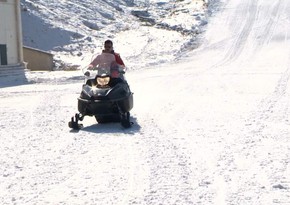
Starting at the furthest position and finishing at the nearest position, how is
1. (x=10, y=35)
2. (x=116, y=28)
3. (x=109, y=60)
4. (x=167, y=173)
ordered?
(x=116, y=28), (x=10, y=35), (x=109, y=60), (x=167, y=173)

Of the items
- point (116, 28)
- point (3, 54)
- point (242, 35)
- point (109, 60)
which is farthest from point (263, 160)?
point (116, 28)

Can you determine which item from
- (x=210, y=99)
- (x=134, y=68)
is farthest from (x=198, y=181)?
(x=134, y=68)

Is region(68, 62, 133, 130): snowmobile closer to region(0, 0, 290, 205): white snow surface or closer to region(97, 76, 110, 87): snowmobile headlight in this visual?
region(97, 76, 110, 87): snowmobile headlight

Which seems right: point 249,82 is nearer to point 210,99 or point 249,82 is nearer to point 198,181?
point 210,99

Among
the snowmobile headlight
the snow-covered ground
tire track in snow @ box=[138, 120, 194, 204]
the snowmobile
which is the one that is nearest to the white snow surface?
tire track in snow @ box=[138, 120, 194, 204]

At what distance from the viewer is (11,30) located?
2184 centimetres

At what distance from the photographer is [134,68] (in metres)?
22.9

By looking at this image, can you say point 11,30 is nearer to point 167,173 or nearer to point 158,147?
point 158,147

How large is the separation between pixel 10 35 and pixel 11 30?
0.79ft

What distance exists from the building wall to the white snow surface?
19.1ft

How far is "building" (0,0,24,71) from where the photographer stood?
21422 mm

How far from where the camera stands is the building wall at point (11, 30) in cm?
2144

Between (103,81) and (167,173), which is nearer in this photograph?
(167,173)

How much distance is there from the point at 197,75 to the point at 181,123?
9.40 metres
